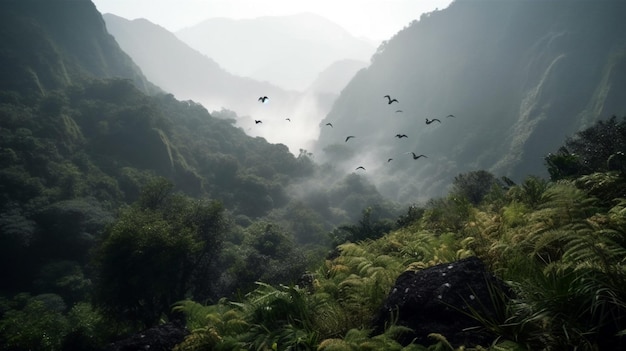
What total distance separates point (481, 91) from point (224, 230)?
14184 centimetres

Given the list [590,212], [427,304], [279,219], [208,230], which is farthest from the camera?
[279,219]

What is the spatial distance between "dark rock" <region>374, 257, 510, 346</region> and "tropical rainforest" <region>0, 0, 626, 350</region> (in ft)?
0.41

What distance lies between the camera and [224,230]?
23.0 metres

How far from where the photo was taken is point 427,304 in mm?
4082

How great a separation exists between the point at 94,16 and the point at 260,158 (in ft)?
235

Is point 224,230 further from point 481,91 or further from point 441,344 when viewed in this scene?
point 481,91

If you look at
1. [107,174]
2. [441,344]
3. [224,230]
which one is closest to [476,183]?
[224,230]

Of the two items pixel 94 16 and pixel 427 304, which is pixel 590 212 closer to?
pixel 427 304

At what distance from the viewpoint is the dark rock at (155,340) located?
512cm

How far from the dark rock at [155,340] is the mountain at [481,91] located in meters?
108

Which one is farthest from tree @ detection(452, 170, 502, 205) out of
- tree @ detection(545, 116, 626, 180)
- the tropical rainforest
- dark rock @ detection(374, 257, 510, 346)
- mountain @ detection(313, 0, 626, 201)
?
mountain @ detection(313, 0, 626, 201)

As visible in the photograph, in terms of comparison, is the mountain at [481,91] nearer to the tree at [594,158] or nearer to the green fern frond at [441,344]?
the tree at [594,158]

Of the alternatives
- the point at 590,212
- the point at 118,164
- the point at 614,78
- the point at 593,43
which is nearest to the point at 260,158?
the point at 118,164

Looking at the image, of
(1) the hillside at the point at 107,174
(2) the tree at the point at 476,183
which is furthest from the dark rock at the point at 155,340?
(2) the tree at the point at 476,183
